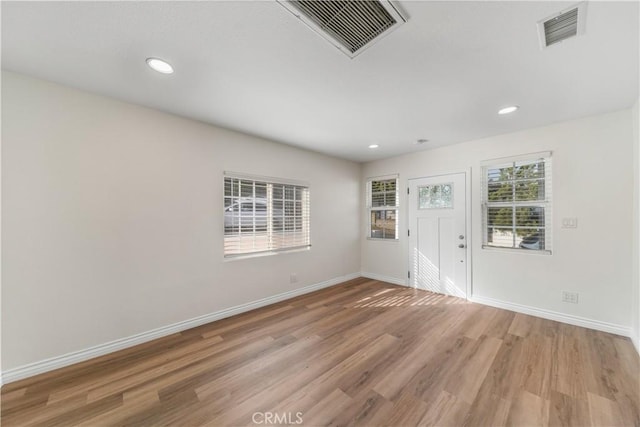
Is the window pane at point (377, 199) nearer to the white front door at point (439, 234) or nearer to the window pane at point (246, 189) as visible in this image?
the white front door at point (439, 234)

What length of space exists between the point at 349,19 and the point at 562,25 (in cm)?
133

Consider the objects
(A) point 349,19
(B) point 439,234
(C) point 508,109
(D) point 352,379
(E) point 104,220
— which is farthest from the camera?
(B) point 439,234

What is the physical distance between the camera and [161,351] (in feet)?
7.74

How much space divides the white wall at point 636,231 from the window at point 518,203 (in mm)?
669

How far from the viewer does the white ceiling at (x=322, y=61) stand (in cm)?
139

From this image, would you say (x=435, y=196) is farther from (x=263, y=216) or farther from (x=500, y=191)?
(x=263, y=216)

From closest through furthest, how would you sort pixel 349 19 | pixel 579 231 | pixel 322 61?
1. pixel 349 19
2. pixel 322 61
3. pixel 579 231

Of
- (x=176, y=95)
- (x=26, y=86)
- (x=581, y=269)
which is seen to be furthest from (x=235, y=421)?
(x=581, y=269)

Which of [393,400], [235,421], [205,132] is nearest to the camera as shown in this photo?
[235,421]

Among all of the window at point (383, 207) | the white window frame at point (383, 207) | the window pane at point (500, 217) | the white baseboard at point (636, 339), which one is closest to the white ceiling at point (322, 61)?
the window pane at point (500, 217)

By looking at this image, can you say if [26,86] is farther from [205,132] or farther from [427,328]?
[427,328]

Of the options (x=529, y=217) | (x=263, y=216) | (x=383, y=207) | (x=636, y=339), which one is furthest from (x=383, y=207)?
(x=636, y=339)

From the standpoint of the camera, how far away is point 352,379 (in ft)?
6.38

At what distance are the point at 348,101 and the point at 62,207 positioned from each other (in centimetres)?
286
